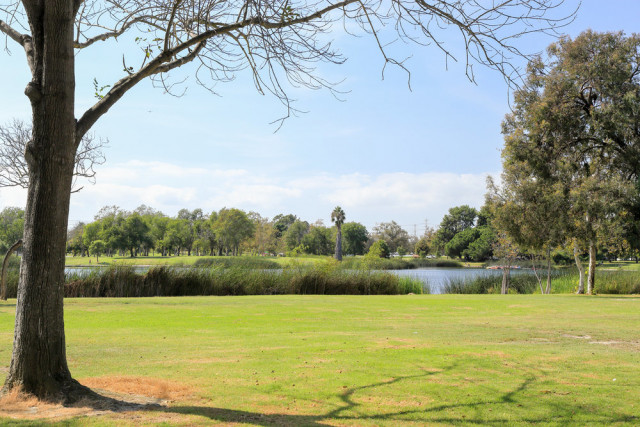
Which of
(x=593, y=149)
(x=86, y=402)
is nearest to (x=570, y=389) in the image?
(x=86, y=402)

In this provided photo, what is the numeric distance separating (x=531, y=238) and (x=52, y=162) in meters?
20.5

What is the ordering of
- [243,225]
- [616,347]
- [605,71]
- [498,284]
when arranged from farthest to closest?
[243,225], [498,284], [605,71], [616,347]

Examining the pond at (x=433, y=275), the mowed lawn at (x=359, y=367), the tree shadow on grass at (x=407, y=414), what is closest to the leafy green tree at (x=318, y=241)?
the pond at (x=433, y=275)

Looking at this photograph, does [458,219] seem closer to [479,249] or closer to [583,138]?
[479,249]

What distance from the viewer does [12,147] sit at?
23031mm

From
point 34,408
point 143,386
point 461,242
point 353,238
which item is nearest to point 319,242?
point 353,238

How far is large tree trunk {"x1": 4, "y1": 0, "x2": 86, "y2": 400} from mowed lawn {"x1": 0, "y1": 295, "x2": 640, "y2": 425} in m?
0.84

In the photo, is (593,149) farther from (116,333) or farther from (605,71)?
(116,333)

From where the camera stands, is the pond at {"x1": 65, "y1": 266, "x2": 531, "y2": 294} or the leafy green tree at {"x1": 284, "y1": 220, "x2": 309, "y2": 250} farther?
the leafy green tree at {"x1": 284, "y1": 220, "x2": 309, "y2": 250}

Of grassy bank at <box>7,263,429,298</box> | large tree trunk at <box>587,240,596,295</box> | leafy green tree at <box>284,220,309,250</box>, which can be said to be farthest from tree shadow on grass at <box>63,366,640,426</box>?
leafy green tree at <box>284,220,309,250</box>

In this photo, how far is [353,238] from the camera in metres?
100

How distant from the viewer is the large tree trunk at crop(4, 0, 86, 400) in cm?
449

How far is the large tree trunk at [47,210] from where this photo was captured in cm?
449

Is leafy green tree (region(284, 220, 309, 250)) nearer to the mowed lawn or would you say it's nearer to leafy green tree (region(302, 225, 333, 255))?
leafy green tree (region(302, 225, 333, 255))
